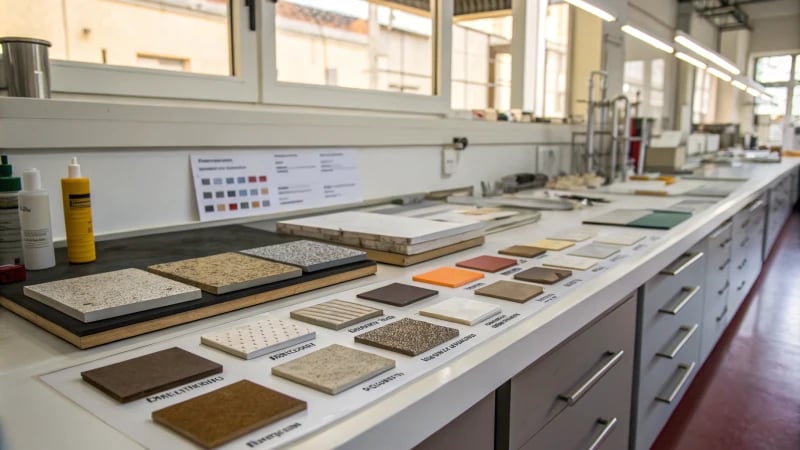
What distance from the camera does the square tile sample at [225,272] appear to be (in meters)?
0.82

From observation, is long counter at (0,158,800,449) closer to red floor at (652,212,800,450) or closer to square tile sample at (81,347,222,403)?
square tile sample at (81,347,222,403)

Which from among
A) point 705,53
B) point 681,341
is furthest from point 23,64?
point 705,53

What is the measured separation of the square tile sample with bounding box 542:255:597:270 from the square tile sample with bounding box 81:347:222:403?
0.72 metres

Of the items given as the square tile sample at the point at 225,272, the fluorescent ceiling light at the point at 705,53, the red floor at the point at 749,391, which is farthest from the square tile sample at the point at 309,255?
the fluorescent ceiling light at the point at 705,53

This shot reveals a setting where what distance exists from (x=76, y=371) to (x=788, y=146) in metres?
8.38

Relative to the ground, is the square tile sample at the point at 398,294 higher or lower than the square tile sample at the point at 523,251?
lower

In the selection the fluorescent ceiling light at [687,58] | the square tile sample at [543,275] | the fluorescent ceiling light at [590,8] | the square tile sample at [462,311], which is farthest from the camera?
the fluorescent ceiling light at [687,58]

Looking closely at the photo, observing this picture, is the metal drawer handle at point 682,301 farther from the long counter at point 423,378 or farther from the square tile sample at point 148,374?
the square tile sample at point 148,374

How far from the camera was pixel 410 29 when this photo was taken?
3166 mm

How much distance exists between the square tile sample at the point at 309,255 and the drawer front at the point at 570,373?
1.21 feet

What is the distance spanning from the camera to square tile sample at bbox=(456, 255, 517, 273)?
107cm

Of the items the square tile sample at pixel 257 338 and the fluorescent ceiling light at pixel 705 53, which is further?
the fluorescent ceiling light at pixel 705 53

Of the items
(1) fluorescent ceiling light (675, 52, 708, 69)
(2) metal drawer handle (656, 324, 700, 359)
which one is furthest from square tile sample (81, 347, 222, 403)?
(1) fluorescent ceiling light (675, 52, 708, 69)

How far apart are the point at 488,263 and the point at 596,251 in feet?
0.95
